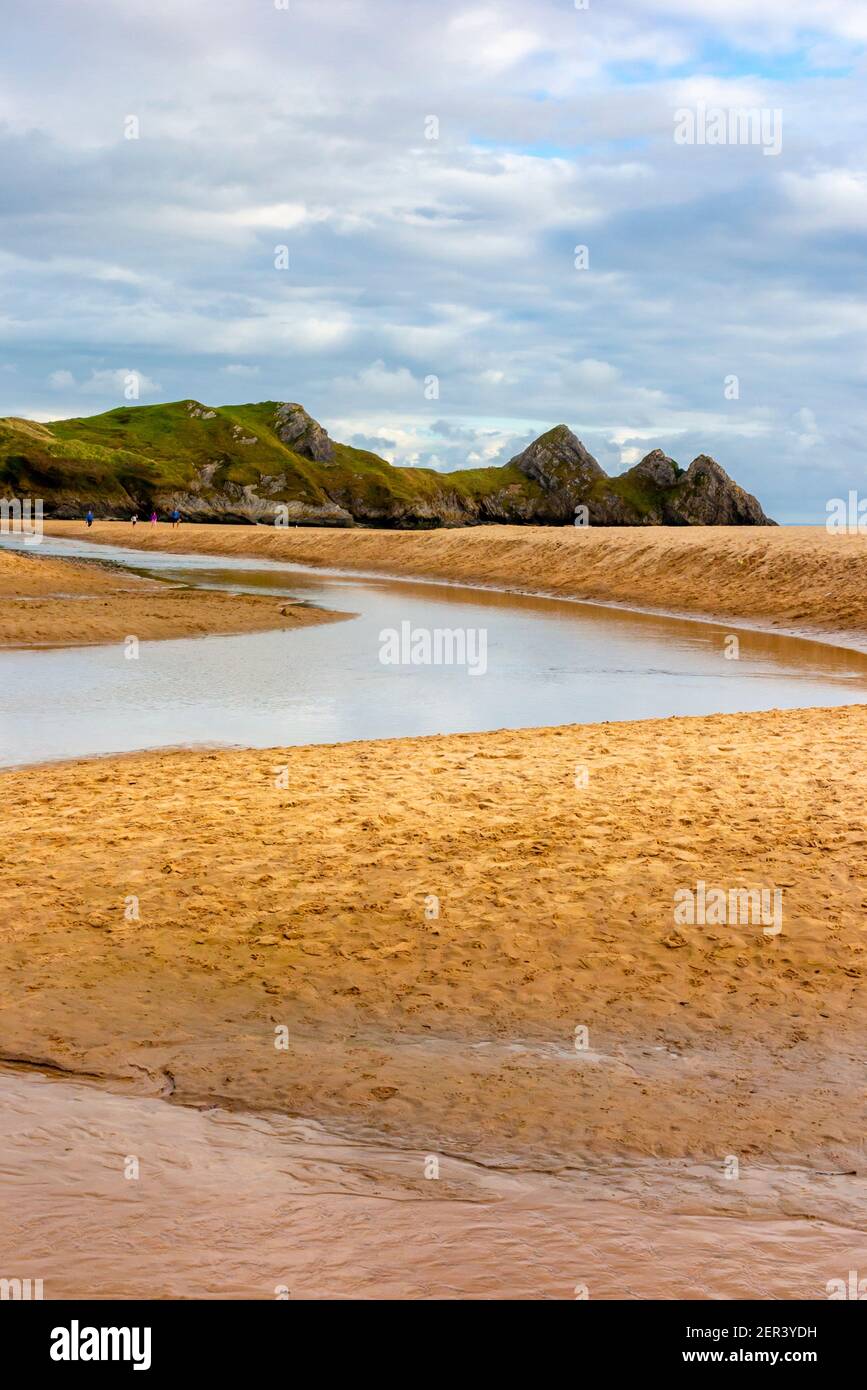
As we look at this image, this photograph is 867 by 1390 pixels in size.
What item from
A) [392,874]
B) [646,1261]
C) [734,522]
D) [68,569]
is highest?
[734,522]

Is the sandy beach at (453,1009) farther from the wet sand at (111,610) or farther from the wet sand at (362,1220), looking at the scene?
the wet sand at (111,610)

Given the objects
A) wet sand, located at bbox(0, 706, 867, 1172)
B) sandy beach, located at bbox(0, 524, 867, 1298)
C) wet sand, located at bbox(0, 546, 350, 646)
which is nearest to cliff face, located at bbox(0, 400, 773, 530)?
wet sand, located at bbox(0, 546, 350, 646)

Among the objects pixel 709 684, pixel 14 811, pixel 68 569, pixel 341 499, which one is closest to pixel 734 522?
pixel 341 499

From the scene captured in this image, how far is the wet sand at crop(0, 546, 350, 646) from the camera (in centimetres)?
2938

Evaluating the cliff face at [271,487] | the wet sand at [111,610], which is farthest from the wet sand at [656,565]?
the cliff face at [271,487]

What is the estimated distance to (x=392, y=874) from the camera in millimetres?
10328

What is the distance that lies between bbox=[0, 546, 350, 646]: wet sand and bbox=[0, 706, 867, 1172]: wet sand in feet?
54.8

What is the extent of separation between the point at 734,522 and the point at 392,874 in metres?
171

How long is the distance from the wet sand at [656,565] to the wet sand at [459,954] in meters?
25.1

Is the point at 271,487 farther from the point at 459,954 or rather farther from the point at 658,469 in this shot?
the point at 459,954

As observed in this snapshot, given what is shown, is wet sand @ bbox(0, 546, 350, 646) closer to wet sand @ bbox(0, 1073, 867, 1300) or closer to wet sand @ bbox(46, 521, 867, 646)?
wet sand @ bbox(46, 521, 867, 646)

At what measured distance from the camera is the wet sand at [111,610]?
29375 millimetres

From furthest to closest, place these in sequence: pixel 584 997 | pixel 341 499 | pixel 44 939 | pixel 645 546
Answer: pixel 341 499 < pixel 645 546 < pixel 44 939 < pixel 584 997

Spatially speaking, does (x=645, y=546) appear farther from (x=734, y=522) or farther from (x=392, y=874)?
A: (x=734, y=522)
